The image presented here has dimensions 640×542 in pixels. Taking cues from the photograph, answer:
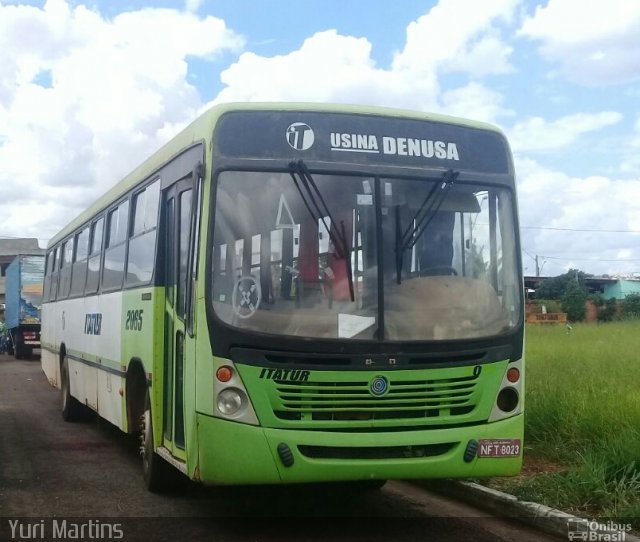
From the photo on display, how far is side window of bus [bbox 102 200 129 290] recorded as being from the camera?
9.94m

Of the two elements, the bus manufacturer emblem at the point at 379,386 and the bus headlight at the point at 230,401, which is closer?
the bus headlight at the point at 230,401

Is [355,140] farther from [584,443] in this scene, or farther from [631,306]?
[631,306]

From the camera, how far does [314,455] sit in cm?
623

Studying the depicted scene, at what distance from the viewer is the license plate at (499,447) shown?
21.6 feet

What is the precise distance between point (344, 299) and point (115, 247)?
15.6 feet

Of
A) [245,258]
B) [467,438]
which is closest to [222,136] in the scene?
[245,258]

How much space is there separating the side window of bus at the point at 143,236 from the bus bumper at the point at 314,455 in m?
2.51

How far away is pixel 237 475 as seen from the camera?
611 cm

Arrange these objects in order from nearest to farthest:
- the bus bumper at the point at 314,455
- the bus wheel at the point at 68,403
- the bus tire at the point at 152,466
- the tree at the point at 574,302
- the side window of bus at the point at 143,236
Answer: the bus bumper at the point at 314,455 < the bus tire at the point at 152,466 < the side window of bus at the point at 143,236 < the bus wheel at the point at 68,403 < the tree at the point at 574,302

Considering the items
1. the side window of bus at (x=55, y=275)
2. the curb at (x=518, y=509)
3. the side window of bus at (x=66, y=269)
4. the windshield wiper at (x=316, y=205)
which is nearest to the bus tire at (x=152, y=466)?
the curb at (x=518, y=509)

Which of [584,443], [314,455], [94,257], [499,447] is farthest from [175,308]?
[94,257]

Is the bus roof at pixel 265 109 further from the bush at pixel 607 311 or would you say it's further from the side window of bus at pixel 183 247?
the bush at pixel 607 311

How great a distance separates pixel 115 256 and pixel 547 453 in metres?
5.16

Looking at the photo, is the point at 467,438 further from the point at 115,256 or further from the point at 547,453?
the point at 115,256
